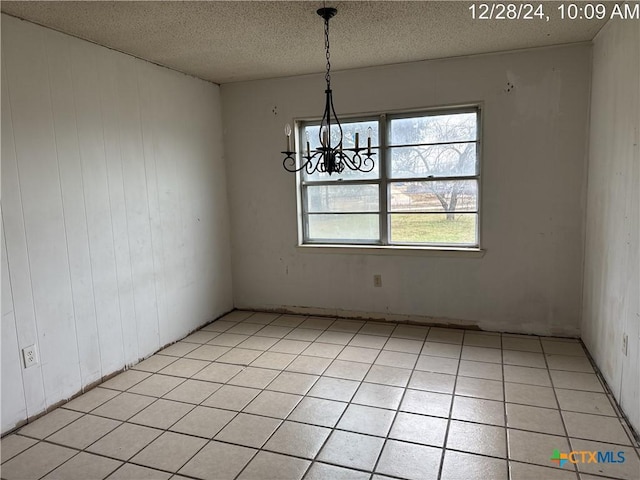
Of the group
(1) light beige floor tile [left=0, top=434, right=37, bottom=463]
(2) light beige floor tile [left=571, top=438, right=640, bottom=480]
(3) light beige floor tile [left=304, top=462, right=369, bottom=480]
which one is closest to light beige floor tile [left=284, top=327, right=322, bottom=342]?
(3) light beige floor tile [left=304, top=462, right=369, bottom=480]

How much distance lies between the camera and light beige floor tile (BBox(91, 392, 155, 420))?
2439mm

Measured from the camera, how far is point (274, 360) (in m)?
3.12

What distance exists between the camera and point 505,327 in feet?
11.6

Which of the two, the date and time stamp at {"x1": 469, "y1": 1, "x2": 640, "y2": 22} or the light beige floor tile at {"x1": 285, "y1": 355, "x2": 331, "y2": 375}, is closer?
the date and time stamp at {"x1": 469, "y1": 1, "x2": 640, "y2": 22}

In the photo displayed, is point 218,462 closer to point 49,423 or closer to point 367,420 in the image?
point 367,420

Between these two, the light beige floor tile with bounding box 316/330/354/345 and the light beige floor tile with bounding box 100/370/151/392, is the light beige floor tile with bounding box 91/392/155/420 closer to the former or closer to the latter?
the light beige floor tile with bounding box 100/370/151/392

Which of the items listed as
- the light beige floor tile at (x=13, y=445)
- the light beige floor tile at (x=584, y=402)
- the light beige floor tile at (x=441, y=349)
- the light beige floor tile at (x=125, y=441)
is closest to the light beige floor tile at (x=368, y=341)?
the light beige floor tile at (x=441, y=349)

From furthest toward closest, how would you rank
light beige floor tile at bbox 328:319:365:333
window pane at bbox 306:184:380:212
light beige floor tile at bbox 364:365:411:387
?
window pane at bbox 306:184:380:212
light beige floor tile at bbox 328:319:365:333
light beige floor tile at bbox 364:365:411:387

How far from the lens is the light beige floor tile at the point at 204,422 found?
2238 millimetres

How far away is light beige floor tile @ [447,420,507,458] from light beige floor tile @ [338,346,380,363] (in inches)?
36.5

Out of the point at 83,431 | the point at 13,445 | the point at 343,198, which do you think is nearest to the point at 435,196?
the point at 343,198

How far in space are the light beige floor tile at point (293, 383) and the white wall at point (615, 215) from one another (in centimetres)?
174

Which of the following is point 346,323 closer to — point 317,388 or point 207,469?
point 317,388

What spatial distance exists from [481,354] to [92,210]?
112 inches
